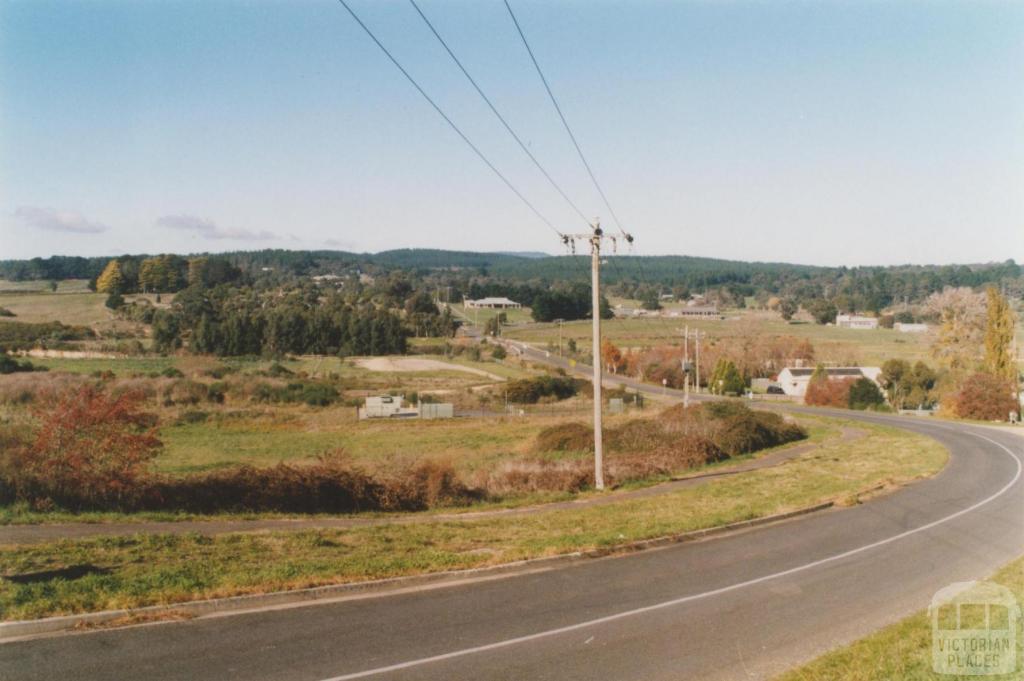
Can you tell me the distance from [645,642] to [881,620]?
11.4ft

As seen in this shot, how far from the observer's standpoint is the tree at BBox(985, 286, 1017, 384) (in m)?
55.9

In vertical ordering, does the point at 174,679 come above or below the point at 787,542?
above

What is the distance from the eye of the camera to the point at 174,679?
25.7ft

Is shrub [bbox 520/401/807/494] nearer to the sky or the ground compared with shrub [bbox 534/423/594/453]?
nearer to the sky

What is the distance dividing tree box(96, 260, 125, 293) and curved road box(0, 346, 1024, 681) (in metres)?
101

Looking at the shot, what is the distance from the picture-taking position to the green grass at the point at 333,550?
→ 1010 centimetres

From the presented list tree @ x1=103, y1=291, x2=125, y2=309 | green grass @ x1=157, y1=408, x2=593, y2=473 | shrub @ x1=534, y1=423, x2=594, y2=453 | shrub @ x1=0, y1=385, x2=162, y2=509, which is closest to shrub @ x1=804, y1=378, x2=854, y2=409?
green grass @ x1=157, y1=408, x2=593, y2=473

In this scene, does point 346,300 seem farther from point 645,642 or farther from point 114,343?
point 645,642

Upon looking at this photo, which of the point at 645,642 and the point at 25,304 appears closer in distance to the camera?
the point at 645,642

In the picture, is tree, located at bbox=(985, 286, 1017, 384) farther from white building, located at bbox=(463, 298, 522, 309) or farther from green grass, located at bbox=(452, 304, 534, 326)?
white building, located at bbox=(463, 298, 522, 309)

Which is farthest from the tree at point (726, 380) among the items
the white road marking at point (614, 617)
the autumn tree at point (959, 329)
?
the white road marking at point (614, 617)

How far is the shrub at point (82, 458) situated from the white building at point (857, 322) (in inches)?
6099

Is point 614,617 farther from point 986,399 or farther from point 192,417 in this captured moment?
point 986,399

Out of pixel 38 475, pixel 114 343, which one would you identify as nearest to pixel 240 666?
pixel 38 475
